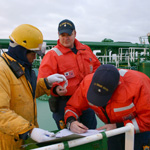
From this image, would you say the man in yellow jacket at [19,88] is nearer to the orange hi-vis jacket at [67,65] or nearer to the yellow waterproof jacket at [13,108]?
the yellow waterproof jacket at [13,108]

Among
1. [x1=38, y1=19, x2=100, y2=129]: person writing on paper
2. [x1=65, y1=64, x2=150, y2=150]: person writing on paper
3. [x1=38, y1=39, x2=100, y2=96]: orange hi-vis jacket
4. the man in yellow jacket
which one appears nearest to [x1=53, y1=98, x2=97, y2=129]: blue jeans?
[x1=38, y1=19, x2=100, y2=129]: person writing on paper

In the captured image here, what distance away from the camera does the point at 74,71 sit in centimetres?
202

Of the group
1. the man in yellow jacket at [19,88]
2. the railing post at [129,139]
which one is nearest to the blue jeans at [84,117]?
the man in yellow jacket at [19,88]

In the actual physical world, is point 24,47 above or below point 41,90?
above

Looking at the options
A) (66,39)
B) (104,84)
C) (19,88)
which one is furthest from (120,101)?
(66,39)

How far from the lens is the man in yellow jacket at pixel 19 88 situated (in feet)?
3.51

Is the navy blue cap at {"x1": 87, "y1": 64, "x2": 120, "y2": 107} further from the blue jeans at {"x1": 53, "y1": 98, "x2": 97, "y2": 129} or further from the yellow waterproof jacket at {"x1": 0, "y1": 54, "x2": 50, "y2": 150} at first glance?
the blue jeans at {"x1": 53, "y1": 98, "x2": 97, "y2": 129}

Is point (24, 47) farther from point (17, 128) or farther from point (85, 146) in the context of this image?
point (85, 146)

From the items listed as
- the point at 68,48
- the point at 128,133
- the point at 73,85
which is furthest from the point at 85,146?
the point at 68,48

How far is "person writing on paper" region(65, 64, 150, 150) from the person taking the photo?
125 centimetres

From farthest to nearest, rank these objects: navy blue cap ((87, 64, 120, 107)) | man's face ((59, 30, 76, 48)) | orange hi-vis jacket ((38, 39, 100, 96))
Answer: man's face ((59, 30, 76, 48))
orange hi-vis jacket ((38, 39, 100, 96))
navy blue cap ((87, 64, 120, 107))

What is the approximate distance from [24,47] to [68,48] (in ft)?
2.95

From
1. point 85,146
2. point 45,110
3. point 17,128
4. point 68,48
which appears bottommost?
point 45,110

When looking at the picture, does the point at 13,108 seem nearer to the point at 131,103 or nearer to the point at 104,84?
the point at 104,84
